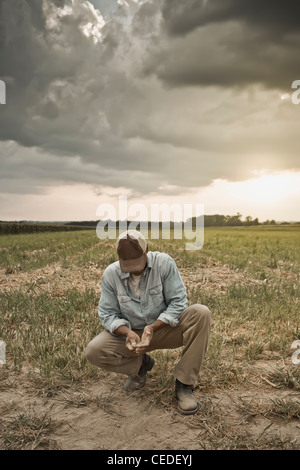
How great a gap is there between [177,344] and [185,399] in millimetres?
525

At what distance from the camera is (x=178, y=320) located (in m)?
3.61

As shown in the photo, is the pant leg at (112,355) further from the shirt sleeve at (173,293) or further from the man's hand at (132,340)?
the shirt sleeve at (173,293)

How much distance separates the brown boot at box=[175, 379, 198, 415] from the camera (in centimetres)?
329

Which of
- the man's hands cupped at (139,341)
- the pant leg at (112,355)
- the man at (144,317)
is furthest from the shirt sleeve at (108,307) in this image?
the man's hands cupped at (139,341)

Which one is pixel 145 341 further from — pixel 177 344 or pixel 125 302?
pixel 177 344

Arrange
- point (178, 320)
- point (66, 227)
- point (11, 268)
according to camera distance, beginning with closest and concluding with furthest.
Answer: point (178, 320) < point (11, 268) < point (66, 227)

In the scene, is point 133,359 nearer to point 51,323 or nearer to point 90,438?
point 90,438

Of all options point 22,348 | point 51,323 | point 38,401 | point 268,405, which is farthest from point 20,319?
point 268,405

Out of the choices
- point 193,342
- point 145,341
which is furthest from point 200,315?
point 145,341

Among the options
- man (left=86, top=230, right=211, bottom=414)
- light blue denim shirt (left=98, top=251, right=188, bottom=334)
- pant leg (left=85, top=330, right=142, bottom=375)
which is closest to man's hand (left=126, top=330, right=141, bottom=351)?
man (left=86, top=230, right=211, bottom=414)

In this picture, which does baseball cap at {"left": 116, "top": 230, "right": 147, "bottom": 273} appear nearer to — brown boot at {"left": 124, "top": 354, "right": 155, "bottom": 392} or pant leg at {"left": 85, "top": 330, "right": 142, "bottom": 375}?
pant leg at {"left": 85, "top": 330, "right": 142, "bottom": 375}

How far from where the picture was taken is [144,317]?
11.8ft

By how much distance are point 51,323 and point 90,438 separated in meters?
2.77
